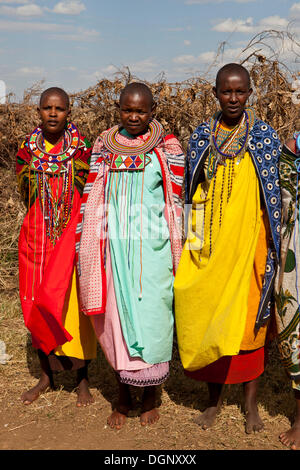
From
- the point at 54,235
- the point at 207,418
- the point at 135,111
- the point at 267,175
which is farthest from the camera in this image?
the point at 54,235

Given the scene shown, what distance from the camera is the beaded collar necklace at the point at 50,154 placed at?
3.73 metres

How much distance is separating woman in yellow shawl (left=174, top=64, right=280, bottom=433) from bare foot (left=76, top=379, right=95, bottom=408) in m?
0.95

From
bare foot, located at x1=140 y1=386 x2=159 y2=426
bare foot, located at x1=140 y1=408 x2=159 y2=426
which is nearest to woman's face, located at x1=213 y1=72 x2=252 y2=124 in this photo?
bare foot, located at x1=140 y1=386 x2=159 y2=426

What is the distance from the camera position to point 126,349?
3.41 m

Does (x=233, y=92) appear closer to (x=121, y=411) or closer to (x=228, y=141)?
(x=228, y=141)

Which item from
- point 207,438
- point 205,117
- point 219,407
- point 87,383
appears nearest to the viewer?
point 207,438

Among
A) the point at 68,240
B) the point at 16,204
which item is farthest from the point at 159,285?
the point at 16,204

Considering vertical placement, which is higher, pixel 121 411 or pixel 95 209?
pixel 95 209

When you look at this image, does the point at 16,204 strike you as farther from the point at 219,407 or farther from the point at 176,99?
the point at 219,407

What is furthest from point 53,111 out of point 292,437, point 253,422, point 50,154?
point 292,437

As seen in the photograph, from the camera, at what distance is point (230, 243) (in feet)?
10.6

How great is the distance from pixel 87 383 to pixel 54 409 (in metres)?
0.31

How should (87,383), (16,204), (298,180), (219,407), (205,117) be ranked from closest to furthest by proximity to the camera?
(298,180), (219,407), (87,383), (205,117), (16,204)

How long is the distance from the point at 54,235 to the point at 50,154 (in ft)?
1.95
